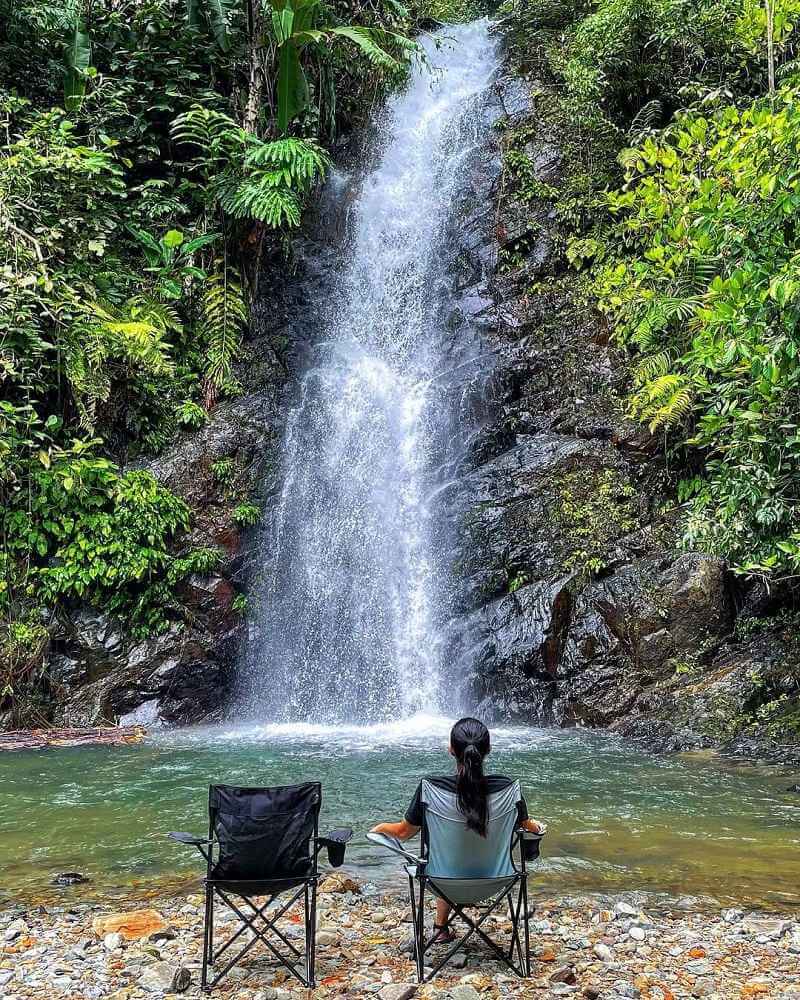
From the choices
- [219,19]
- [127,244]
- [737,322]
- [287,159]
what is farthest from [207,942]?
[219,19]

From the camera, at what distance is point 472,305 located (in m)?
14.8

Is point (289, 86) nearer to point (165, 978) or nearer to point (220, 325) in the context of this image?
point (220, 325)

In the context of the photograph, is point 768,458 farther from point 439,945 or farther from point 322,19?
point 322,19

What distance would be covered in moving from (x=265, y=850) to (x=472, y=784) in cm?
97

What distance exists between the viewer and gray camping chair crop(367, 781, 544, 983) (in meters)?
Answer: 3.47

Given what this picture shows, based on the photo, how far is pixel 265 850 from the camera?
11.6ft

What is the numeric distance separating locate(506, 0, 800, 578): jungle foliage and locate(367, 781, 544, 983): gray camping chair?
436cm

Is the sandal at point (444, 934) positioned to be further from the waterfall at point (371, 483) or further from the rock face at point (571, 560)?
the waterfall at point (371, 483)

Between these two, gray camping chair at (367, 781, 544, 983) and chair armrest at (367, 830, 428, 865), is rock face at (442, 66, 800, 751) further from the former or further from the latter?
chair armrest at (367, 830, 428, 865)

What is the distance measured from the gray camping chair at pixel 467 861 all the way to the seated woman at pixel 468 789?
0.03 m

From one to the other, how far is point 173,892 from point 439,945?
178 centimetres

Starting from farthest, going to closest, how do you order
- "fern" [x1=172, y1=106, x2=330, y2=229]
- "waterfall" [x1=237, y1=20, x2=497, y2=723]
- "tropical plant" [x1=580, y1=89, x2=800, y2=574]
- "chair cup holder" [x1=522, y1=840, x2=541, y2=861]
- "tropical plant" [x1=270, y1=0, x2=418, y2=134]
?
1. "tropical plant" [x1=270, y1=0, x2=418, y2=134]
2. "fern" [x1=172, y1=106, x2=330, y2=229]
3. "waterfall" [x1=237, y1=20, x2=497, y2=723]
4. "tropical plant" [x1=580, y1=89, x2=800, y2=574]
5. "chair cup holder" [x1=522, y1=840, x2=541, y2=861]

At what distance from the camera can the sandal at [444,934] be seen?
369 centimetres

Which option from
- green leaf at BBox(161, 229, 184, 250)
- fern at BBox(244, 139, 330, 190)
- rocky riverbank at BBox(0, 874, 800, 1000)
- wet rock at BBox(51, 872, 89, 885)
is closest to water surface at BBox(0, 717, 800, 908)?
wet rock at BBox(51, 872, 89, 885)
